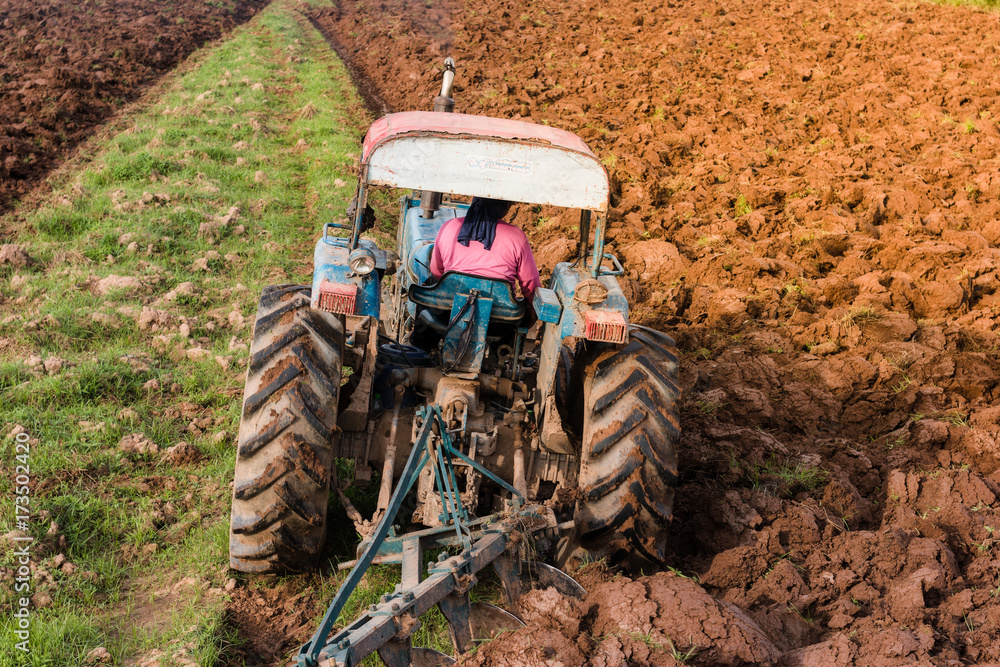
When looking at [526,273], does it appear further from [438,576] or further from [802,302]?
[802,302]

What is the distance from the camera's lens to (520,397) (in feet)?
15.4

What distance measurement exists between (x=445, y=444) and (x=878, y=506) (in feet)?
9.05

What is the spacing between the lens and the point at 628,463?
4.04m

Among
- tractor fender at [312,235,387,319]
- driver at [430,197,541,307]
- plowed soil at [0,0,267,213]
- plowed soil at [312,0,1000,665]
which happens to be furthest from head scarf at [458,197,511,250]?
plowed soil at [0,0,267,213]

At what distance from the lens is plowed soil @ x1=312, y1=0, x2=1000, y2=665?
3480 millimetres

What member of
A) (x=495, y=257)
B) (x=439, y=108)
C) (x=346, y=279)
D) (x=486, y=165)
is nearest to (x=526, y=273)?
(x=495, y=257)

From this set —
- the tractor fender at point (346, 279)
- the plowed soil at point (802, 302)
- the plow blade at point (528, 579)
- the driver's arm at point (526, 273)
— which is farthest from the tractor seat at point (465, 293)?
the plowed soil at point (802, 302)

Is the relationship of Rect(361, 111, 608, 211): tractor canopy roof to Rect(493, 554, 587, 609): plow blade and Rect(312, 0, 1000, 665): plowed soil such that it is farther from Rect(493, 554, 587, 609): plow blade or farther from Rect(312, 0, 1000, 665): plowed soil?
Rect(312, 0, 1000, 665): plowed soil

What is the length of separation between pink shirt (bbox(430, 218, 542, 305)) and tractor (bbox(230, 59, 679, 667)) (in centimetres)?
9

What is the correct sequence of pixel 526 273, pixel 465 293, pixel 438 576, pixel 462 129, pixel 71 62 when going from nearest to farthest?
pixel 438 576
pixel 462 129
pixel 465 293
pixel 526 273
pixel 71 62

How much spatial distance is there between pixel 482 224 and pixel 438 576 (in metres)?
1.90

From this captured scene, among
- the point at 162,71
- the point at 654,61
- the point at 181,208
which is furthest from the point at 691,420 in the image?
the point at 162,71

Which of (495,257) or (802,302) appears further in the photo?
(802,302)

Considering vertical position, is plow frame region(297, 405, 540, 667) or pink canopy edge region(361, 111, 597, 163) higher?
pink canopy edge region(361, 111, 597, 163)
